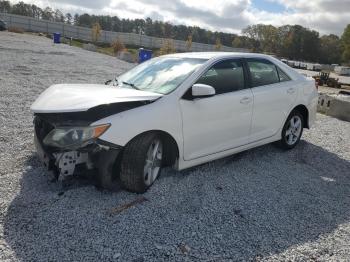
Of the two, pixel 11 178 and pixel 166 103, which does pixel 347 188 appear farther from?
pixel 11 178

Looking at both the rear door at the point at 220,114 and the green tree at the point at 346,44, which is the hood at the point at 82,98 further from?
the green tree at the point at 346,44

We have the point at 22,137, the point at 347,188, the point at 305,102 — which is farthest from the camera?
the point at 305,102

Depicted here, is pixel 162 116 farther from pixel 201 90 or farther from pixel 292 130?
pixel 292 130

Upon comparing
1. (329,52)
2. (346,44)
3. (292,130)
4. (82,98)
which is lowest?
(292,130)

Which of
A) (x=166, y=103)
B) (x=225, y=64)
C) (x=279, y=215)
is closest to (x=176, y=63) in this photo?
(x=225, y=64)

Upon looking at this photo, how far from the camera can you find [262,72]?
5203 mm

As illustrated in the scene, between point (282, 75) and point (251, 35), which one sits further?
point (251, 35)

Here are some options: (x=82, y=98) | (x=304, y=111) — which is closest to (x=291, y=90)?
(x=304, y=111)

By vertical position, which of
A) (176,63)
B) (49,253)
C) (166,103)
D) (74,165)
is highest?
(176,63)

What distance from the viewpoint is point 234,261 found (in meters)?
2.89

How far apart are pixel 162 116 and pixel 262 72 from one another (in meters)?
2.17

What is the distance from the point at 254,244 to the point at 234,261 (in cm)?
35

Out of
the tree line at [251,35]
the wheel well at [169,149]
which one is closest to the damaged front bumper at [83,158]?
the wheel well at [169,149]

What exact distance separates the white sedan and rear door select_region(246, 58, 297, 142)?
0.02 m
